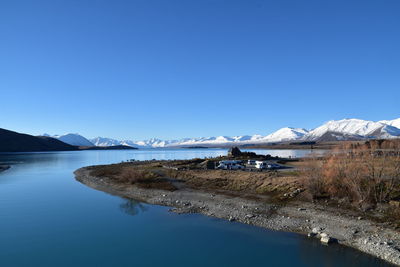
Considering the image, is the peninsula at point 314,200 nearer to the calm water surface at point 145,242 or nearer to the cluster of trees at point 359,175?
the cluster of trees at point 359,175

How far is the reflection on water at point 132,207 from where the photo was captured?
1268 inches

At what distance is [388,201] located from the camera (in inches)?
1041

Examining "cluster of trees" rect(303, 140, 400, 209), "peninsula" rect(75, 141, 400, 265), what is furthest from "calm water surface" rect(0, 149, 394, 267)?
"cluster of trees" rect(303, 140, 400, 209)

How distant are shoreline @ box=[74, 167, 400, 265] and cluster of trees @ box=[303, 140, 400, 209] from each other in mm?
2893

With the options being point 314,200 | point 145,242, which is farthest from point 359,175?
point 145,242

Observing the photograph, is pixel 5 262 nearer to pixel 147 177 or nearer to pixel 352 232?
pixel 352 232

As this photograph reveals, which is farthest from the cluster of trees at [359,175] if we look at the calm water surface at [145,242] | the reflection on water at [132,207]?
the reflection on water at [132,207]

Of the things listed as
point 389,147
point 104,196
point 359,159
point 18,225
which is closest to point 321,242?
point 359,159

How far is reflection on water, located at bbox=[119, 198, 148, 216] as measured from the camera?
3222 centimetres

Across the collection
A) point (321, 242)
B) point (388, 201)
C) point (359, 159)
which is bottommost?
point (321, 242)

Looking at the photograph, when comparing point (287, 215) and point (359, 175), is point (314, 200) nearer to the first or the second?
point (287, 215)

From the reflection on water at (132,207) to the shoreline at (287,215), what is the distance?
1.44m

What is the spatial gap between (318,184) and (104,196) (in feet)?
96.4

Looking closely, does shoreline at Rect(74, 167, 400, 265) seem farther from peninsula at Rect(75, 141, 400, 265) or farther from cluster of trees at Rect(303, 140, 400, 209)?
cluster of trees at Rect(303, 140, 400, 209)
